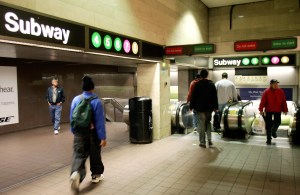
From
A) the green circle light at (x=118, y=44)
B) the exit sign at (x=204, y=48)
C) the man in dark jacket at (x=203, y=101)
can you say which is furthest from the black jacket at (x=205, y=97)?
the green circle light at (x=118, y=44)

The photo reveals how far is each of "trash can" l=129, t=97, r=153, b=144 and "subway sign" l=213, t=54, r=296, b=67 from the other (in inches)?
213

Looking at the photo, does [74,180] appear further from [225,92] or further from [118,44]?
[225,92]

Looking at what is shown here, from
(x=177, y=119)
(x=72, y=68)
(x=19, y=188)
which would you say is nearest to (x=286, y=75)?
(x=177, y=119)

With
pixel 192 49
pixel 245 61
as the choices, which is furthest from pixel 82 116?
pixel 245 61

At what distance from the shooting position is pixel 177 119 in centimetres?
810

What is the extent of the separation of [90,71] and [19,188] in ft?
27.2

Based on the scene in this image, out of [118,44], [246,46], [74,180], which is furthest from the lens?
[246,46]

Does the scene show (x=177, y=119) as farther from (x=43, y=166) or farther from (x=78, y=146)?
(x=78, y=146)

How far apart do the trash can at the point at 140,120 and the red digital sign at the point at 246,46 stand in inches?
89.3

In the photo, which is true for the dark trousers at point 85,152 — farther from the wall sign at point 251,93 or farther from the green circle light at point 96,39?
the wall sign at point 251,93

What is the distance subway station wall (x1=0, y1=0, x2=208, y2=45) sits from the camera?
4.48 m

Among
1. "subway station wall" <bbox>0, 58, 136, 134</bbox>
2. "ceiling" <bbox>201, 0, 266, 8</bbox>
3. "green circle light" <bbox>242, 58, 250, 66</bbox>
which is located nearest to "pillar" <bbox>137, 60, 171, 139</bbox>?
"subway station wall" <bbox>0, 58, 136, 134</bbox>

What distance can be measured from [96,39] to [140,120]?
236 cm

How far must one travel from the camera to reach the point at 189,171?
4734mm
